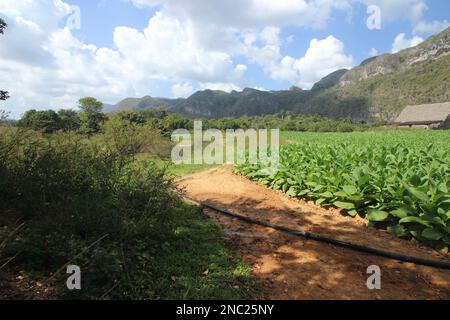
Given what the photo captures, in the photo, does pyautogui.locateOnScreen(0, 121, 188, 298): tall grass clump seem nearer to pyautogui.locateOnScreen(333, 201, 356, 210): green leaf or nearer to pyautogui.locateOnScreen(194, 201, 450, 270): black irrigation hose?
pyautogui.locateOnScreen(194, 201, 450, 270): black irrigation hose

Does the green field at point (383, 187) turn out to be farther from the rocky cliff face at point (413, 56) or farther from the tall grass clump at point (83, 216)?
the rocky cliff face at point (413, 56)

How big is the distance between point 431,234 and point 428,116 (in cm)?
6723

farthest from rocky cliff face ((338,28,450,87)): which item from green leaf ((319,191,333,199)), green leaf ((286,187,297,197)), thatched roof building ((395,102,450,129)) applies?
green leaf ((319,191,333,199))

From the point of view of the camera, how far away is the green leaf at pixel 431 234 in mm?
4887

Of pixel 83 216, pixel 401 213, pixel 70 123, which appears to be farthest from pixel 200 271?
pixel 70 123

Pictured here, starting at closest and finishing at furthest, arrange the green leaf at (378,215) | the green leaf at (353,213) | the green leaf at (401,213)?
1. the green leaf at (401,213)
2. the green leaf at (378,215)
3. the green leaf at (353,213)

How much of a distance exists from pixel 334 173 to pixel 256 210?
7.42 feet

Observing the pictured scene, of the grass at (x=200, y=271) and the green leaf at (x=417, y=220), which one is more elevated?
the green leaf at (x=417, y=220)

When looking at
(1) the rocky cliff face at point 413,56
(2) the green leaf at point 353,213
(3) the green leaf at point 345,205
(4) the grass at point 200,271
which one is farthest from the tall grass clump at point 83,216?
(1) the rocky cliff face at point 413,56

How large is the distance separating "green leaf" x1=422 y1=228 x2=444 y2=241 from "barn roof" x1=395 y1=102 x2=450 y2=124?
64988 mm

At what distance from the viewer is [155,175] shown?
602cm

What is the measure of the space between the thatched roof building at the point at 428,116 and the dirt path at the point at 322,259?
209 ft

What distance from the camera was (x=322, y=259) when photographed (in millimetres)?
4598
